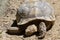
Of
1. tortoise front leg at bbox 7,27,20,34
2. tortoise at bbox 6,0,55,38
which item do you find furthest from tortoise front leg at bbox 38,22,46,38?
tortoise front leg at bbox 7,27,20,34

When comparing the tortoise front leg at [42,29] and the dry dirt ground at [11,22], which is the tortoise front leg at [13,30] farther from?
the tortoise front leg at [42,29]

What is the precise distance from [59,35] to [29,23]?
1.64ft

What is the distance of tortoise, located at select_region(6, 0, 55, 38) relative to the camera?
4.21m

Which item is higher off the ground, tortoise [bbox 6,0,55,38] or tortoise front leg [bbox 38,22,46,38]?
tortoise [bbox 6,0,55,38]

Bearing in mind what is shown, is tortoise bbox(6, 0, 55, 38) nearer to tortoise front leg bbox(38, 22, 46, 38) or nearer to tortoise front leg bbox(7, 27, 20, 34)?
tortoise front leg bbox(38, 22, 46, 38)

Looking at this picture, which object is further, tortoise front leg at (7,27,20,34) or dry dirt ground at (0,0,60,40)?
tortoise front leg at (7,27,20,34)

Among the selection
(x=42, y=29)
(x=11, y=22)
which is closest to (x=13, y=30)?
(x=11, y=22)

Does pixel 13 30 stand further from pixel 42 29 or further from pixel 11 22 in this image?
pixel 42 29

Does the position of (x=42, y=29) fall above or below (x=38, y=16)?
below

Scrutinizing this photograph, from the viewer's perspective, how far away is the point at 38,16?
422 cm

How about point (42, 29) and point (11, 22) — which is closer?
point (42, 29)

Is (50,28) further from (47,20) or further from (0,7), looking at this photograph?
(0,7)

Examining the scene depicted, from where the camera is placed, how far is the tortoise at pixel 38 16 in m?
4.21

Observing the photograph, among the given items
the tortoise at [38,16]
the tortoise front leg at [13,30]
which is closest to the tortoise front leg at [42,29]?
the tortoise at [38,16]
